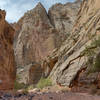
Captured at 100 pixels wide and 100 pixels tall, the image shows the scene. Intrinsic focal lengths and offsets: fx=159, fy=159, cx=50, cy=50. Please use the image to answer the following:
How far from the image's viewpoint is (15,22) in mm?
52281

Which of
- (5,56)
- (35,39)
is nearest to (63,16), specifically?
(35,39)

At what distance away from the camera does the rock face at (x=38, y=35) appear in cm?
3878

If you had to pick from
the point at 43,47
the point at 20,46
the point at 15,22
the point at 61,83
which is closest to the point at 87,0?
the point at 61,83

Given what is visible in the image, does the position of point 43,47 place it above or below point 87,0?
below

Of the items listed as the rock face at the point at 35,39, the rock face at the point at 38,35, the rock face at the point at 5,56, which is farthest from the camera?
the rock face at the point at 35,39

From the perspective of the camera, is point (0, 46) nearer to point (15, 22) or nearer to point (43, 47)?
point (43, 47)

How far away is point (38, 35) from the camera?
40.9m

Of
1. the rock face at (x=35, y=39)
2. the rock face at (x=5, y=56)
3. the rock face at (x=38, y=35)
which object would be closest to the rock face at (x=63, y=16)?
the rock face at (x=38, y=35)

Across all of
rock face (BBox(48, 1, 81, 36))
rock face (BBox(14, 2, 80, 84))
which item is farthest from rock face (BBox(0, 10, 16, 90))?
rock face (BBox(48, 1, 81, 36))

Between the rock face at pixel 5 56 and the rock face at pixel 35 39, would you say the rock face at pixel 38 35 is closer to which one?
the rock face at pixel 35 39

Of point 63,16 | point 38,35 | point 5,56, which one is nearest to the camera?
point 5,56

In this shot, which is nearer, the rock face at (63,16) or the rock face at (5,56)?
the rock face at (5,56)

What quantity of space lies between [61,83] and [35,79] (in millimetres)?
18173

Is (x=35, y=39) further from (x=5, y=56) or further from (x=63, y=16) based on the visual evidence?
(x=5, y=56)
